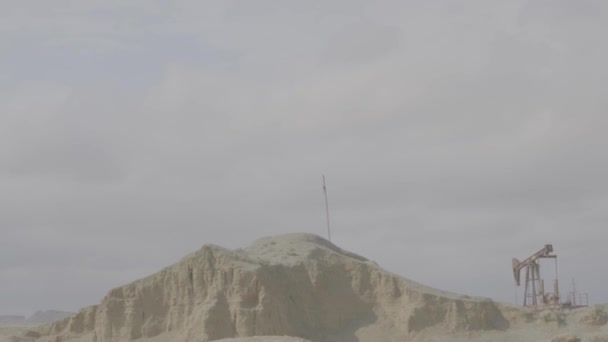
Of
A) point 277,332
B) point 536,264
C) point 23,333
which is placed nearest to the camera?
point 277,332

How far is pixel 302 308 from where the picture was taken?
5884 centimetres

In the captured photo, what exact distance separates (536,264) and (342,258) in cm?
1808

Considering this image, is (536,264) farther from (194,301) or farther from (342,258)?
(194,301)

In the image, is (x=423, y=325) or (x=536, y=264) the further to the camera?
(x=536, y=264)

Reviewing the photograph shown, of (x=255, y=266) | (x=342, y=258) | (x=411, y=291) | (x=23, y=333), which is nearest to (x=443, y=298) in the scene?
(x=411, y=291)

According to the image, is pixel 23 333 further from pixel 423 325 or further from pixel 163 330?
pixel 423 325

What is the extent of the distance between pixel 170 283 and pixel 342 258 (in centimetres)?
1004

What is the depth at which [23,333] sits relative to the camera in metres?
65.7

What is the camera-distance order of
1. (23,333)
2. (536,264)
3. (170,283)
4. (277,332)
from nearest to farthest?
(277,332) → (170,283) → (23,333) → (536,264)

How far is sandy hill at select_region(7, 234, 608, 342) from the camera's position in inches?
2242

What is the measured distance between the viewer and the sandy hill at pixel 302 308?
2242 inches

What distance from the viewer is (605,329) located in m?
58.6

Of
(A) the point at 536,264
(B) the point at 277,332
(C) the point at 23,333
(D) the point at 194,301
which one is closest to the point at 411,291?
(B) the point at 277,332

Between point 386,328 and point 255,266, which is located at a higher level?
point 255,266
